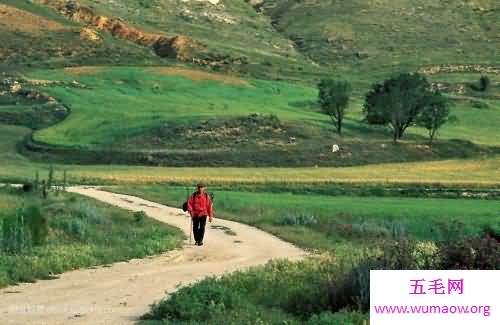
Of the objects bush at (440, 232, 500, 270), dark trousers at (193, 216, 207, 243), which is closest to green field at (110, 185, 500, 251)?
dark trousers at (193, 216, 207, 243)

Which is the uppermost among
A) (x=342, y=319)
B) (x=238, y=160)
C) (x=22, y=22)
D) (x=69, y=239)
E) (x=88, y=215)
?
(x=22, y=22)

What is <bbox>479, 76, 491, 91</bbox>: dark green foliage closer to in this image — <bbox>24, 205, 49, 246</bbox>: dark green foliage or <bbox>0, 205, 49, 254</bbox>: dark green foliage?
<bbox>0, 205, 49, 254</bbox>: dark green foliage

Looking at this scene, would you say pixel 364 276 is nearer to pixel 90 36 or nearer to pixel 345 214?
pixel 345 214

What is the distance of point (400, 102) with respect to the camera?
295 feet

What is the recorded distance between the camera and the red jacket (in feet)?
90.2

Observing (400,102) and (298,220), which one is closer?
(298,220)

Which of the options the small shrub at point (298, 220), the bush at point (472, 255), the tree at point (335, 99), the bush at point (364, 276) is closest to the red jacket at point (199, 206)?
the small shrub at point (298, 220)

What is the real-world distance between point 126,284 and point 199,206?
8.37 m

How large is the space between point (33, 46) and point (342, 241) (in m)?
126

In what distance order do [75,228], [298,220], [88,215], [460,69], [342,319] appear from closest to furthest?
[342,319] < [75,228] < [88,215] < [298,220] < [460,69]

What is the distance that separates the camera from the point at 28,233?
77.6 feet

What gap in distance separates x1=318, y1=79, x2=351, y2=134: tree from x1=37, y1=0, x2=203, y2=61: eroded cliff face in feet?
223

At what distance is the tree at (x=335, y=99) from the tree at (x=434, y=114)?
25.1 feet

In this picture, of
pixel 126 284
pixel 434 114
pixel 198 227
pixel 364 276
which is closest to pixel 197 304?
pixel 364 276
